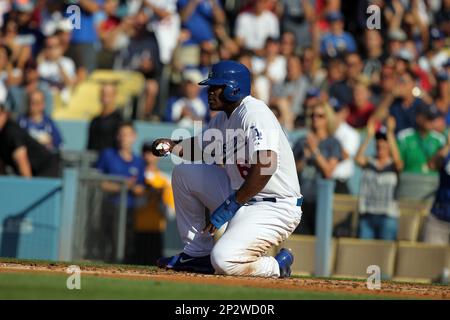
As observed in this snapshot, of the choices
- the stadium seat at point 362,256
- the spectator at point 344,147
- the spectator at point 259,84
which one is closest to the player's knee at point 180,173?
the stadium seat at point 362,256

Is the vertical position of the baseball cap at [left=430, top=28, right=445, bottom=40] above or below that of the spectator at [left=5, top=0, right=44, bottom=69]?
above

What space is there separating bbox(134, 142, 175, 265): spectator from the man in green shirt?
119 inches

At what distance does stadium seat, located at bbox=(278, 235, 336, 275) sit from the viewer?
12109 mm

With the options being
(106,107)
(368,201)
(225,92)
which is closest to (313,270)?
(368,201)

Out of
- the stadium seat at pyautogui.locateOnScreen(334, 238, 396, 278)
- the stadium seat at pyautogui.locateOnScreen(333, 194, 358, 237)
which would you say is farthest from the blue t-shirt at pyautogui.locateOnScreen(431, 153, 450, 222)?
the stadium seat at pyautogui.locateOnScreen(333, 194, 358, 237)

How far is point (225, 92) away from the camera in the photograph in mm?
7992

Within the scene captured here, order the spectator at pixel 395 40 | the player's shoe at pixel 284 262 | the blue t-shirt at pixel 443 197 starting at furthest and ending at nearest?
1. the spectator at pixel 395 40
2. the blue t-shirt at pixel 443 197
3. the player's shoe at pixel 284 262

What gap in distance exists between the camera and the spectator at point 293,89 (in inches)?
557

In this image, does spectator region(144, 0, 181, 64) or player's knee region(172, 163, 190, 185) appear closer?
player's knee region(172, 163, 190, 185)

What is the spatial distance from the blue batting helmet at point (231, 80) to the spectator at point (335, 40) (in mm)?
7573

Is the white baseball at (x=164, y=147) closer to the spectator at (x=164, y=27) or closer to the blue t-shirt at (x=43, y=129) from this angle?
the blue t-shirt at (x=43, y=129)

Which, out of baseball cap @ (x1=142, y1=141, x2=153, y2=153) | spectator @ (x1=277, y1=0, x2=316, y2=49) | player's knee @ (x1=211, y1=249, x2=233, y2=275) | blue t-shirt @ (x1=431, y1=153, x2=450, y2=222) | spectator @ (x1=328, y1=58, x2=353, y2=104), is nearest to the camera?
player's knee @ (x1=211, y1=249, x2=233, y2=275)

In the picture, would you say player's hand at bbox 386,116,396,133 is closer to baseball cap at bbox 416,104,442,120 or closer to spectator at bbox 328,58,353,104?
baseball cap at bbox 416,104,442,120

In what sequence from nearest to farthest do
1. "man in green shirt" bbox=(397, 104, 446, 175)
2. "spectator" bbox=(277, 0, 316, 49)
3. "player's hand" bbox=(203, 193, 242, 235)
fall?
"player's hand" bbox=(203, 193, 242, 235) → "man in green shirt" bbox=(397, 104, 446, 175) → "spectator" bbox=(277, 0, 316, 49)
